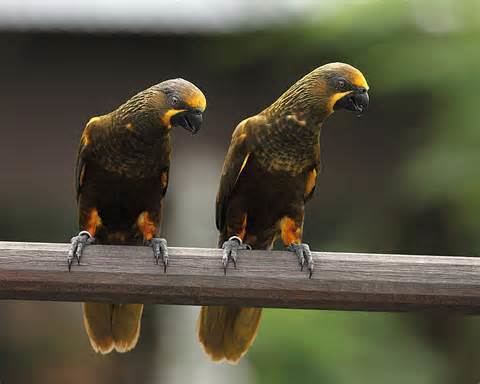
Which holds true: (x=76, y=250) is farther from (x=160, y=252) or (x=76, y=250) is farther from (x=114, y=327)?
(x=114, y=327)

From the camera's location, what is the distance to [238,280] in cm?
270

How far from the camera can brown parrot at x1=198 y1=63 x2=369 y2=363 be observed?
3311 mm

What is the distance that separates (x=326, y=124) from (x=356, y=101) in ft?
7.07

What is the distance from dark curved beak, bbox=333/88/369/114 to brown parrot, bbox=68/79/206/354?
1.72 feet

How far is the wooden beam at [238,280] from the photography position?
2.67 m

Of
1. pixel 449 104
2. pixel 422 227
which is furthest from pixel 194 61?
pixel 422 227

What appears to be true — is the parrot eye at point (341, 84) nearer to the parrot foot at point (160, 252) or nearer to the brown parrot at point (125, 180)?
the brown parrot at point (125, 180)

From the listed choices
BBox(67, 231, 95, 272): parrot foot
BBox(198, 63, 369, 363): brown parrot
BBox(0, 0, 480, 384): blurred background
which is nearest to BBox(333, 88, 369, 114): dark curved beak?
BBox(198, 63, 369, 363): brown parrot

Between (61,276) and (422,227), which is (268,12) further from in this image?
(61,276)

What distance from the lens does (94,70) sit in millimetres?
5117

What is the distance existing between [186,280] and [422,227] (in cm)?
357

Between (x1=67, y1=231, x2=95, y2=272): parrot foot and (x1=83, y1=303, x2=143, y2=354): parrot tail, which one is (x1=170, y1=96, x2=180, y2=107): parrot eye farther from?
(x1=83, y1=303, x2=143, y2=354): parrot tail

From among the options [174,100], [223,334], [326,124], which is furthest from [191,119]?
[326,124]

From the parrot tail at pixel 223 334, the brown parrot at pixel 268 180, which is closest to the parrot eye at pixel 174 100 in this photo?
the brown parrot at pixel 268 180
